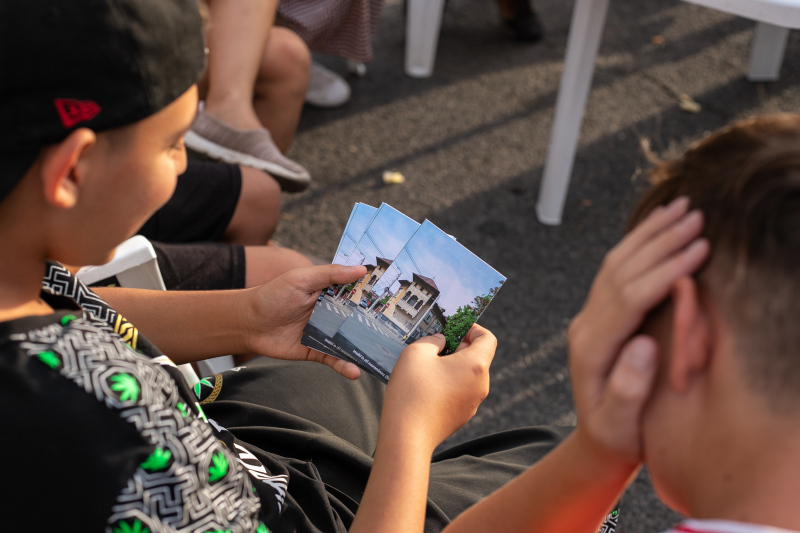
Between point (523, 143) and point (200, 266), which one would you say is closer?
point (200, 266)

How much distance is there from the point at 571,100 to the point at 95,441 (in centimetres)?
209

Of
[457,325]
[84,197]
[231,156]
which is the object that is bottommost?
[231,156]

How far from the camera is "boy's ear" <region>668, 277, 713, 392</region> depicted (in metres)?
0.61

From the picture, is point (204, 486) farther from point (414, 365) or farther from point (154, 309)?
Result: point (154, 309)


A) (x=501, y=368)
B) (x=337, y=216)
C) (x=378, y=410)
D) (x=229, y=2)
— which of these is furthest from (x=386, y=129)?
(x=378, y=410)

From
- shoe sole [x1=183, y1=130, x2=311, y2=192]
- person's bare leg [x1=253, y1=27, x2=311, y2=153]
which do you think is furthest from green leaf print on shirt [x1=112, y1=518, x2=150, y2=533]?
person's bare leg [x1=253, y1=27, x2=311, y2=153]

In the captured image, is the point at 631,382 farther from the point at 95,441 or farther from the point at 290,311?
the point at 290,311

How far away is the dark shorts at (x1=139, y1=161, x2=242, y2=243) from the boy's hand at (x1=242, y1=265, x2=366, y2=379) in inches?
20.4

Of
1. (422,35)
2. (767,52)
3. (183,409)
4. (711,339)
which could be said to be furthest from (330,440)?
(767,52)

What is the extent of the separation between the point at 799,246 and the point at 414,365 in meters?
0.57

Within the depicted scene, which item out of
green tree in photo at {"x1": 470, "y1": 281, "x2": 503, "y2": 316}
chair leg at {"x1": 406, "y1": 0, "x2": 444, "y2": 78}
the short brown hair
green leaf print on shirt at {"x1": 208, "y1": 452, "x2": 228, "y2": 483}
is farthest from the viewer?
chair leg at {"x1": 406, "y1": 0, "x2": 444, "y2": 78}

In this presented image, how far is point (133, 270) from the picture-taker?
1.34 m

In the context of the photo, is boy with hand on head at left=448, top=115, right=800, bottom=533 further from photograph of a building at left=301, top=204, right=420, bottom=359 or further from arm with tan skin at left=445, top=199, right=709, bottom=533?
photograph of a building at left=301, top=204, right=420, bottom=359

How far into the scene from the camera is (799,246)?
570mm
